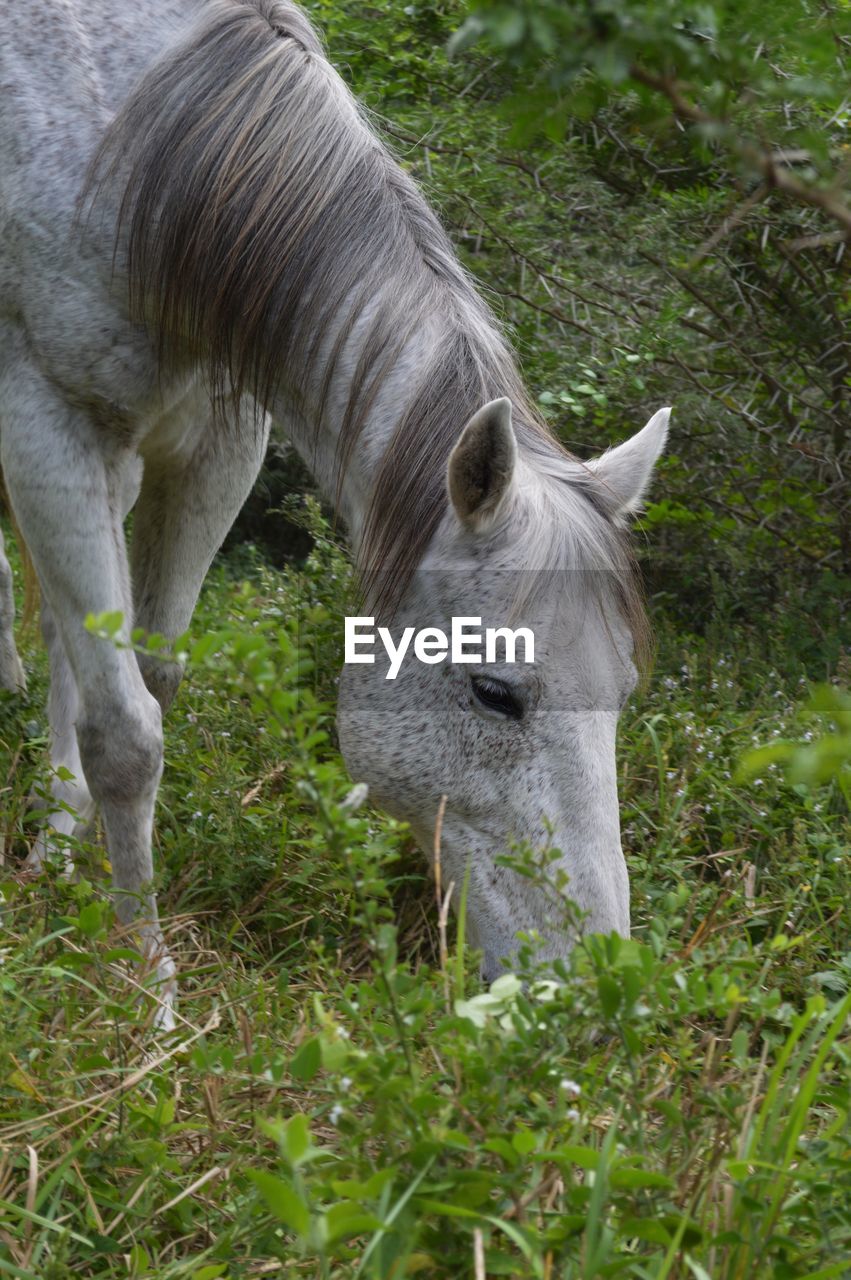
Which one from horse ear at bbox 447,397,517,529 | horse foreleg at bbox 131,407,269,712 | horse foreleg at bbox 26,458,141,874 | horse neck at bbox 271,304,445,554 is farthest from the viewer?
horse foreleg at bbox 26,458,141,874

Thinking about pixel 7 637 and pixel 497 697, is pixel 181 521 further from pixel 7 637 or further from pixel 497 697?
pixel 497 697

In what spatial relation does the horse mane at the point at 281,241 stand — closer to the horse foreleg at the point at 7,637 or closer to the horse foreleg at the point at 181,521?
the horse foreleg at the point at 181,521

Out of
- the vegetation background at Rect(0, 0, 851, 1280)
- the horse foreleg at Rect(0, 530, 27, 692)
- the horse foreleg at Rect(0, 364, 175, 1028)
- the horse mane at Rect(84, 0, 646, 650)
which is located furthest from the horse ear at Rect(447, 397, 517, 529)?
the horse foreleg at Rect(0, 530, 27, 692)

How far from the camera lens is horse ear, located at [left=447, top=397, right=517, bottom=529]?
2367 mm

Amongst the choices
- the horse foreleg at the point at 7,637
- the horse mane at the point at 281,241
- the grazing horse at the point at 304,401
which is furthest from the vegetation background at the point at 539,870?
the horse mane at the point at 281,241

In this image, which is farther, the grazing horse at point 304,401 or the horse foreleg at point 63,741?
the horse foreleg at point 63,741

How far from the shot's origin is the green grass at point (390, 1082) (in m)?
1.54

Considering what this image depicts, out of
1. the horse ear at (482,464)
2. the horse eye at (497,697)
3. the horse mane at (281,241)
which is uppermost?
the horse mane at (281,241)

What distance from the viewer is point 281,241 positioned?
2.79 metres

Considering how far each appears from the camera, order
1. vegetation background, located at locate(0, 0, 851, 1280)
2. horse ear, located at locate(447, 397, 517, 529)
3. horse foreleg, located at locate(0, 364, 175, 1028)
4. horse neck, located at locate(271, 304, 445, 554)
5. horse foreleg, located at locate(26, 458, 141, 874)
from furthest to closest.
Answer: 1. horse foreleg, located at locate(26, 458, 141, 874)
2. horse foreleg, located at locate(0, 364, 175, 1028)
3. horse neck, located at locate(271, 304, 445, 554)
4. horse ear, located at locate(447, 397, 517, 529)
5. vegetation background, located at locate(0, 0, 851, 1280)

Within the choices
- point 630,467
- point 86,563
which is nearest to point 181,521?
point 86,563

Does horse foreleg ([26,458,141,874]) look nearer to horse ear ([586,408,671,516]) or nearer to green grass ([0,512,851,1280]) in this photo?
green grass ([0,512,851,1280])

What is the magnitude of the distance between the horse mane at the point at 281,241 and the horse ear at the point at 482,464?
23cm

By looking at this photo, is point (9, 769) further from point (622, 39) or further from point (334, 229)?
point (622, 39)
